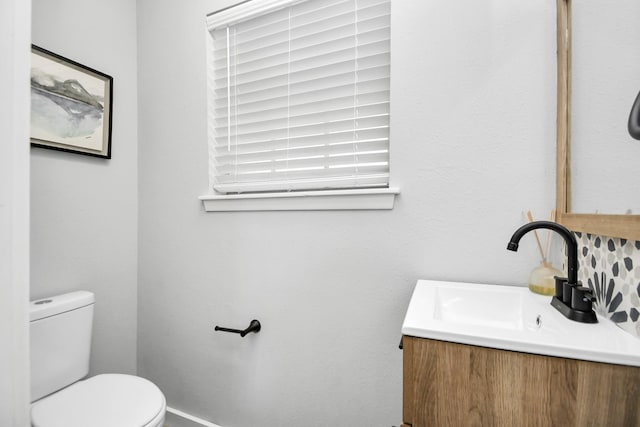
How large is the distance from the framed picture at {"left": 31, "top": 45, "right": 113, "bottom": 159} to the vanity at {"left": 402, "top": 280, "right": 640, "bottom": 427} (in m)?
1.65

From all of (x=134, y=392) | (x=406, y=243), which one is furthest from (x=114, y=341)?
(x=406, y=243)

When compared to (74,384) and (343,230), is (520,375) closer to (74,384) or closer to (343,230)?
(343,230)

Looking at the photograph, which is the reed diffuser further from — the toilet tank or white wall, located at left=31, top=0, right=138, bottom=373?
white wall, located at left=31, top=0, right=138, bottom=373

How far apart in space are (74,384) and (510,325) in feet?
5.37

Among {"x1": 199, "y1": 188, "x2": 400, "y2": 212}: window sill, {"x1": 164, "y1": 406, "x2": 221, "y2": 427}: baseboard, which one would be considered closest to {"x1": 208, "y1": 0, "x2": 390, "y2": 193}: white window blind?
{"x1": 199, "y1": 188, "x2": 400, "y2": 212}: window sill

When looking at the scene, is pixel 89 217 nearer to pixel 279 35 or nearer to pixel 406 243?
pixel 279 35

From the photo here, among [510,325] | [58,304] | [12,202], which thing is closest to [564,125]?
[510,325]

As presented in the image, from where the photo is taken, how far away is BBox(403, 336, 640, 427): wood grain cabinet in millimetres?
482

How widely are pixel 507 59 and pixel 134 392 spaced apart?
1.77 m

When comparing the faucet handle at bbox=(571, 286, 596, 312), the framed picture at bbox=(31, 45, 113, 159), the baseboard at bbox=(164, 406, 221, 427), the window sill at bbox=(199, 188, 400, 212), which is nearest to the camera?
the faucet handle at bbox=(571, 286, 596, 312)

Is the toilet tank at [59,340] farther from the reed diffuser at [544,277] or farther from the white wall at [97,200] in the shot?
the reed diffuser at [544,277]

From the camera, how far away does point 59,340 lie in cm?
119

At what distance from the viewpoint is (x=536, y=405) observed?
51 centimetres

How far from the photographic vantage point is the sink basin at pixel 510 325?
0.50 meters
